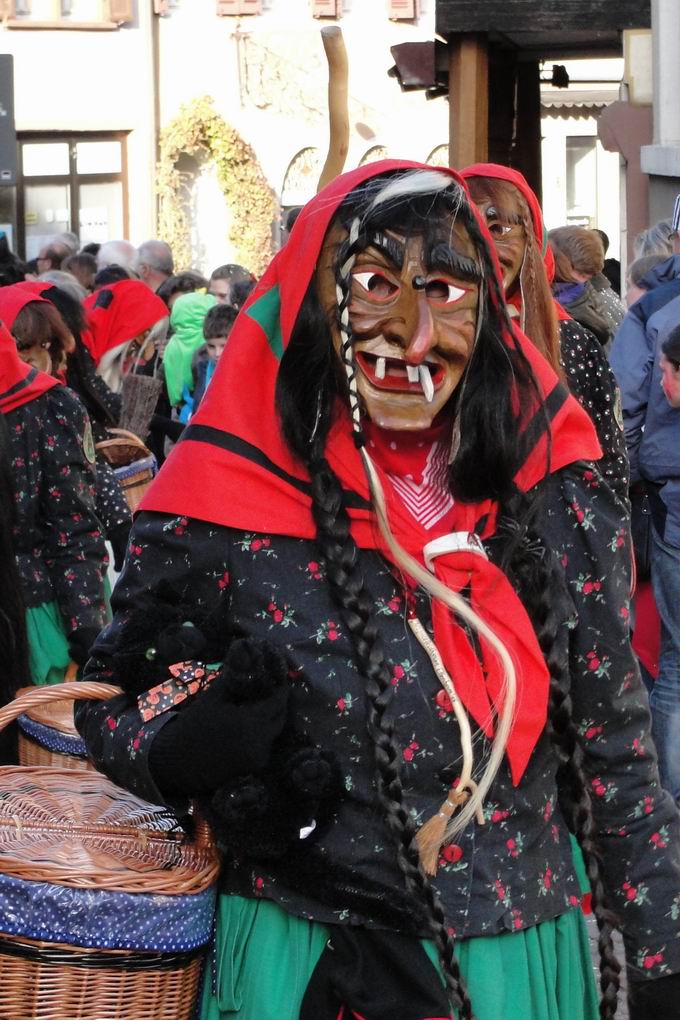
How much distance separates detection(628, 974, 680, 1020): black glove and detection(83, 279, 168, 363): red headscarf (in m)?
7.54

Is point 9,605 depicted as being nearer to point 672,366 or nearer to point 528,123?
point 672,366

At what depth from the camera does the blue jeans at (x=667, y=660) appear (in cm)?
518

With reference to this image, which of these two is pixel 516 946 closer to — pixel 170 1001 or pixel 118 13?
pixel 170 1001

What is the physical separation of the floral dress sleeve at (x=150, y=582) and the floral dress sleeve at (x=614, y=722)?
44 cm

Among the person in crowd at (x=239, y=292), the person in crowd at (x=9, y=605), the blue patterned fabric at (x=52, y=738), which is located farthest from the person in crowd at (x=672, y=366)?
the person in crowd at (x=239, y=292)

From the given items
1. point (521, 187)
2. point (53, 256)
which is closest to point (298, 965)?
point (521, 187)

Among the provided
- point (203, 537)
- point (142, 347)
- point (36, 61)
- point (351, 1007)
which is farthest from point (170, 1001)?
point (36, 61)

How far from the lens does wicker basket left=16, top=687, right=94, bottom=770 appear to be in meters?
3.49

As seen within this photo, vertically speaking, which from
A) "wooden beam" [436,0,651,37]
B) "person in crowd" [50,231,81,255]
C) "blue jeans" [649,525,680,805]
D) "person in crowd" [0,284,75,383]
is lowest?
"blue jeans" [649,525,680,805]

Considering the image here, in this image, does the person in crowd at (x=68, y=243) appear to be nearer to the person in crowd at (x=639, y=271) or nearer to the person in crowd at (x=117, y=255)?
the person in crowd at (x=117, y=255)

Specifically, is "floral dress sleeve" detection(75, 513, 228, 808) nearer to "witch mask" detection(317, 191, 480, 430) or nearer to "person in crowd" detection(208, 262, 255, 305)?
"witch mask" detection(317, 191, 480, 430)

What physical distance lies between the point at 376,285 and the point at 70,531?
Answer: 2522 millimetres

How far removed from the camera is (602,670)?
213 centimetres

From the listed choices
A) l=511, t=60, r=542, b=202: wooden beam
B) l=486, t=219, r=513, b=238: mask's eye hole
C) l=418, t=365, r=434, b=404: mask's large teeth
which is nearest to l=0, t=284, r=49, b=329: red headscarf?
l=486, t=219, r=513, b=238: mask's eye hole
